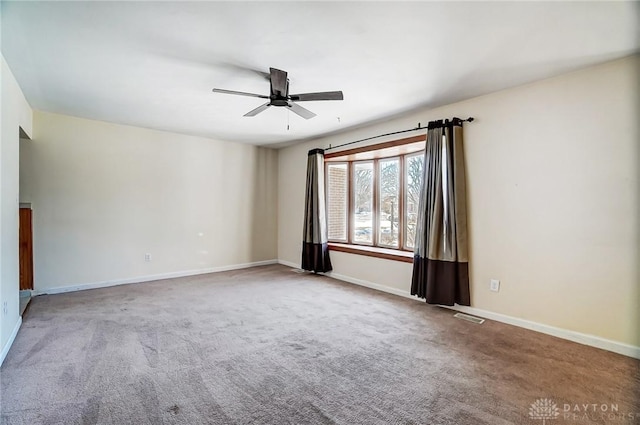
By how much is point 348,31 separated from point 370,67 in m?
0.62

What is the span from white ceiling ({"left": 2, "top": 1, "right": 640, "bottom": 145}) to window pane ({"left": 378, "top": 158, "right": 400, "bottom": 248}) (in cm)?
145

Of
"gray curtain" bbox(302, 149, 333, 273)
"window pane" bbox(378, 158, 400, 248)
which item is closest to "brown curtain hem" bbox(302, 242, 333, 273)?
"gray curtain" bbox(302, 149, 333, 273)

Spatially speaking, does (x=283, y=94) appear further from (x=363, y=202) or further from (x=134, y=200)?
(x=134, y=200)

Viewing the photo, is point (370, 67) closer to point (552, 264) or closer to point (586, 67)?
point (586, 67)

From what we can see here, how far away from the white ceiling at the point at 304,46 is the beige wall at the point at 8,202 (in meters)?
0.25

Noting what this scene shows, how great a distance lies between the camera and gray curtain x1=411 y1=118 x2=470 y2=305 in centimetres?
362

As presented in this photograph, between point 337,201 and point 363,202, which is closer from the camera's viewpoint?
point 363,202

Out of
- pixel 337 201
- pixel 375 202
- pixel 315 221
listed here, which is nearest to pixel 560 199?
pixel 375 202

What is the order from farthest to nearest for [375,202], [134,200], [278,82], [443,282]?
[375,202]
[134,200]
[443,282]
[278,82]

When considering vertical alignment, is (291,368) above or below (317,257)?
below

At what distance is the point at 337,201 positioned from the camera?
18.8ft

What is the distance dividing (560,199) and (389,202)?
93.8 inches

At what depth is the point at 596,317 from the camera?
9.12 feet

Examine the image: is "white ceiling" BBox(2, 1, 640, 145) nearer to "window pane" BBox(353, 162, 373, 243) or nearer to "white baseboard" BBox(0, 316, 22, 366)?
"window pane" BBox(353, 162, 373, 243)
